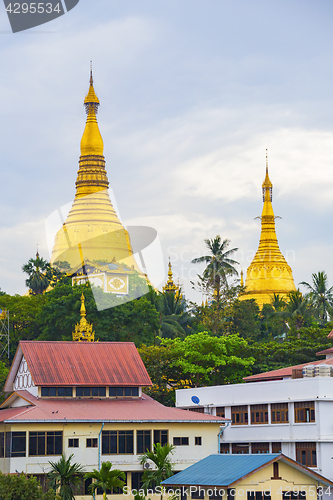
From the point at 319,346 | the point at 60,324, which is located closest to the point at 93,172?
the point at 60,324

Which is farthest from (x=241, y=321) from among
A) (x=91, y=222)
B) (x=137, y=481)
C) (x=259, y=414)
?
(x=137, y=481)

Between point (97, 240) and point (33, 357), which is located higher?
point (97, 240)

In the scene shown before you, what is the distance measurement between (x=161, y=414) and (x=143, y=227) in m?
46.5

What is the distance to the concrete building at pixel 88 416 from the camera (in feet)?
138

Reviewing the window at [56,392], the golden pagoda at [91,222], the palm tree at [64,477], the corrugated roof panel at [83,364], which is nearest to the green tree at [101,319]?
the corrugated roof panel at [83,364]

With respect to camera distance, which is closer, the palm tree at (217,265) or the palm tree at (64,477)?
the palm tree at (64,477)

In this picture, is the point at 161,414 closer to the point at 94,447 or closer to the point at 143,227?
the point at 94,447

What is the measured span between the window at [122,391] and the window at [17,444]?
6971 millimetres

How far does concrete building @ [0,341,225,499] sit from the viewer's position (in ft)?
138

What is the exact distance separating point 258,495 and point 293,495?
5.49ft

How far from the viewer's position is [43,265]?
82.5m

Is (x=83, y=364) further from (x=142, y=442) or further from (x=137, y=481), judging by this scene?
(x=137, y=481)

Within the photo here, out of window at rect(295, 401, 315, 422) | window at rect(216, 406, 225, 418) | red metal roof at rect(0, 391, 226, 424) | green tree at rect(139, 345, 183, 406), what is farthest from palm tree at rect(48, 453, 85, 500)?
green tree at rect(139, 345, 183, 406)

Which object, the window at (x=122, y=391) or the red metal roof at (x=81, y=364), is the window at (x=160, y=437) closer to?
the red metal roof at (x=81, y=364)
